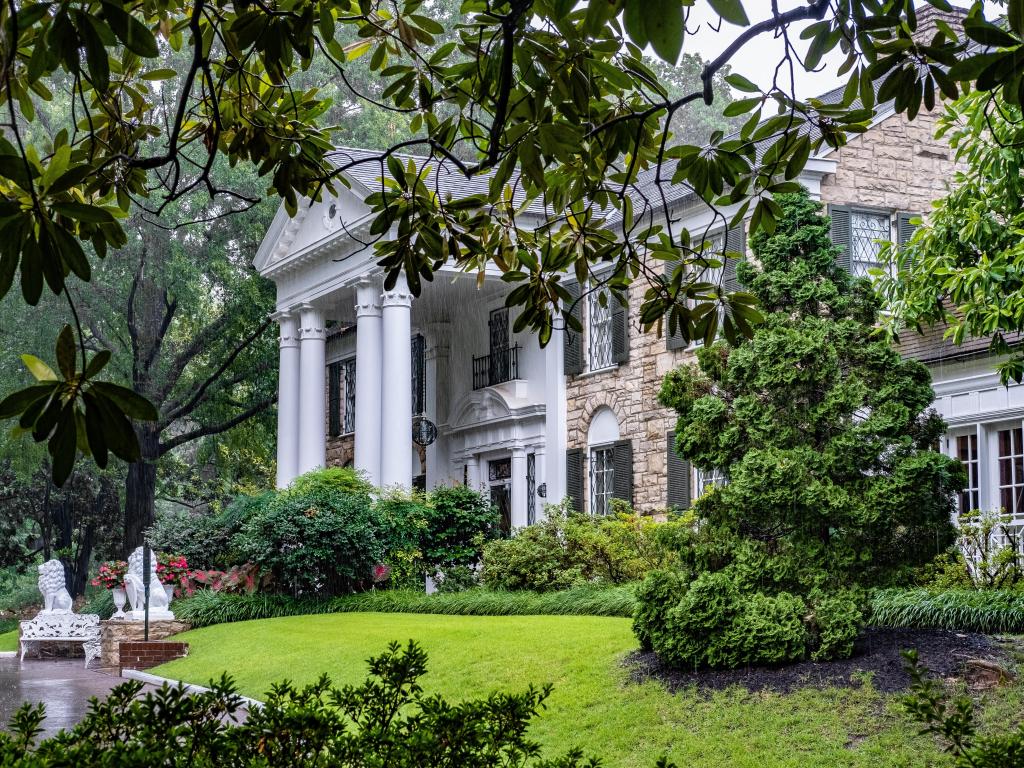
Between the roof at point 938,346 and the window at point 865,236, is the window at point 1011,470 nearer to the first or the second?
the roof at point 938,346

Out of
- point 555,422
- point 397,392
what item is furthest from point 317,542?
point 555,422

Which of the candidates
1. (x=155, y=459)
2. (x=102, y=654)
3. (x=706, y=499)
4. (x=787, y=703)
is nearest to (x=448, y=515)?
(x=102, y=654)

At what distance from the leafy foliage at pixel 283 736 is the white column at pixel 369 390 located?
735 inches

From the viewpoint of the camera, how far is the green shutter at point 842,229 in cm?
1802

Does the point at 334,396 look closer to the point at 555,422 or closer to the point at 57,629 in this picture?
the point at 555,422

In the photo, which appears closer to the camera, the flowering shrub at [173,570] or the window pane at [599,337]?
the flowering shrub at [173,570]

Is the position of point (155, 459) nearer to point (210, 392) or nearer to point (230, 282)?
point (210, 392)

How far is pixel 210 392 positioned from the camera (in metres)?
29.9

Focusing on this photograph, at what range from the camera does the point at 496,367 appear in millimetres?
24656

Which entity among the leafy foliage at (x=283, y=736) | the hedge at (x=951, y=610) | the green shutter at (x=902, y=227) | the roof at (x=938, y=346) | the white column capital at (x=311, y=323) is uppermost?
the green shutter at (x=902, y=227)

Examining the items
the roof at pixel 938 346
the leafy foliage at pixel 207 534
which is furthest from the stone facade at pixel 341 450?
the roof at pixel 938 346

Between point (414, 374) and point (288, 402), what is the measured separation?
292 centimetres

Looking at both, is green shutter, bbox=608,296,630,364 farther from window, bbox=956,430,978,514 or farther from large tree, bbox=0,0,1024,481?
large tree, bbox=0,0,1024,481

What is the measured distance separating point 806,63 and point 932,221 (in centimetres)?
831
